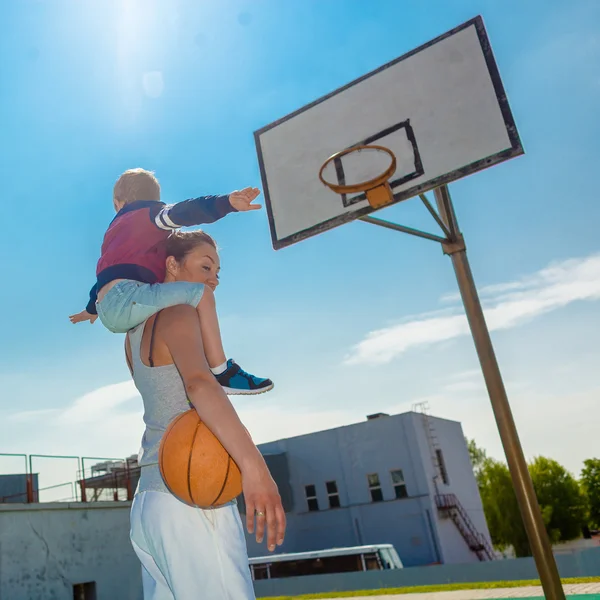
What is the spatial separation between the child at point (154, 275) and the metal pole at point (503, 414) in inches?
139

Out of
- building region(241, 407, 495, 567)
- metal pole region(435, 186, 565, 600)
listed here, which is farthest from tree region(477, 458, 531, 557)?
metal pole region(435, 186, 565, 600)

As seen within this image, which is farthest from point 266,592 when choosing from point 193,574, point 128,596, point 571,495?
point 571,495

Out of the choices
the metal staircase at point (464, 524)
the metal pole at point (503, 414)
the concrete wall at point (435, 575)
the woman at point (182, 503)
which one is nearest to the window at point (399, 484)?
the metal staircase at point (464, 524)

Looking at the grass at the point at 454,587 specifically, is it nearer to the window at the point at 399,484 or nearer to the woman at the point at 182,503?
the woman at the point at 182,503

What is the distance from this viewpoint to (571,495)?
177ft

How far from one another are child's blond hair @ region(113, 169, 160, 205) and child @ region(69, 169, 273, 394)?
0.07 m

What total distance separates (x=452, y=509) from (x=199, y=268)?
96.9 feet

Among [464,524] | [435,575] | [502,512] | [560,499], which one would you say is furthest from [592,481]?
[435,575]

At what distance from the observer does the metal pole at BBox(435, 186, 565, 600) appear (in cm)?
498

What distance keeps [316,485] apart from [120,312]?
96.8 feet

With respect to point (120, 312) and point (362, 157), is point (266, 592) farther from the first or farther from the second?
point (120, 312)

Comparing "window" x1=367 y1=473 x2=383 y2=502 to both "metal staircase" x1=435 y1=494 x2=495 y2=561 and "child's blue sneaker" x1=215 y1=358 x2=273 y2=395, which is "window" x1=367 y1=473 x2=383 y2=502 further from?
"child's blue sneaker" x1=215 y1=358 x2=273 y2=395

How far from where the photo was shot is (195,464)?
188 cm

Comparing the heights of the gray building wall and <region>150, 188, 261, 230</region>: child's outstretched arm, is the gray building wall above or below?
above
